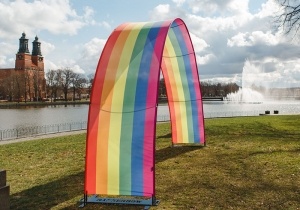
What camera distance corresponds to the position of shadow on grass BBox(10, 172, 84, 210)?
7.66 meters

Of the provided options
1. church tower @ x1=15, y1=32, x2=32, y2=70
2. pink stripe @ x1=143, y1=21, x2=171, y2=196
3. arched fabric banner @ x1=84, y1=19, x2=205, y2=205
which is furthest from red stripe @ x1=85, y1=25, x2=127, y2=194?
church tower @ x1=15, y1=32, x2=32, y2=70

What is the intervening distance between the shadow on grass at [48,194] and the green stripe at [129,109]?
Answer: 163cm

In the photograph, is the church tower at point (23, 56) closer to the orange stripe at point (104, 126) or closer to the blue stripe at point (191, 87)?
the blue stripe at point (191, 87)

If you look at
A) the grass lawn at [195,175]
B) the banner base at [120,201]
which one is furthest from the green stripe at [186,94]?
the banner base at [120,201]

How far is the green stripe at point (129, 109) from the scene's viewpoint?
7.76m

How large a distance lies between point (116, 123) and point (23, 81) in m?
106

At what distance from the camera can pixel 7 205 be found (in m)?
6.28

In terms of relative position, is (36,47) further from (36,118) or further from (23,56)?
(36,118)

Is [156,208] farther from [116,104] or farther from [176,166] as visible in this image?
[176,166]

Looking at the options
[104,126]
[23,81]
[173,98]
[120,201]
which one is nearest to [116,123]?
[104,126]

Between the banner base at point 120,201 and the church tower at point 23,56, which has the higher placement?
the church tower at point 23,56

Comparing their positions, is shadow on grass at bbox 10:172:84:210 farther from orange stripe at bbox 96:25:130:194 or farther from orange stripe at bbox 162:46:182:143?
orange stripe at bbox 162:46:182:143

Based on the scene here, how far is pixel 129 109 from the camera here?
8008 millimetres

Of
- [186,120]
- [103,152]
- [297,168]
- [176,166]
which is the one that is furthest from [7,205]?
[186,120]
